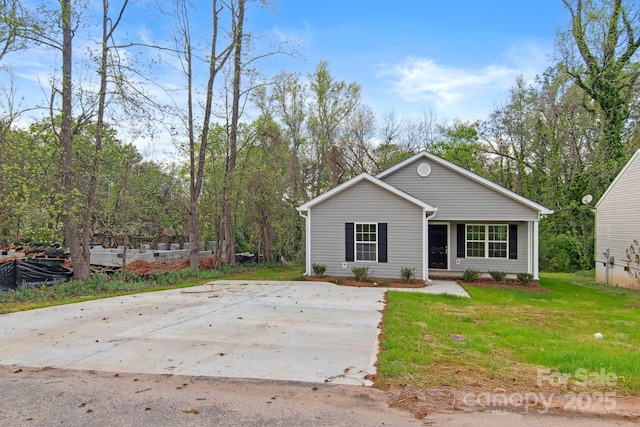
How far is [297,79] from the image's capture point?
23.5 metres

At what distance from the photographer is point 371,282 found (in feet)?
40.7

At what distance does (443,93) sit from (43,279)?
66.3ft

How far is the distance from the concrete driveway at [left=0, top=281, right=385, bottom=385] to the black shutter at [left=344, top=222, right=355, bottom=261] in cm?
369

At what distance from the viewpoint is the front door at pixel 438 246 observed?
1495cm

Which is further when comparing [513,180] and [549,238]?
[513,180]

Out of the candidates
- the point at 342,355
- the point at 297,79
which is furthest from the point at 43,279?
the point at 297,79

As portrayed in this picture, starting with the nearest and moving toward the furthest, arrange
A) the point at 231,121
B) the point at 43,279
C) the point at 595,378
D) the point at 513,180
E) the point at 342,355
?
the point at 595,378, the point at 342,355, the point at 43,279, the point at 231,121, the point at 513,180

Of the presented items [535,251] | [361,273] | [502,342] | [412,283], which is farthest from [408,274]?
[502,342]

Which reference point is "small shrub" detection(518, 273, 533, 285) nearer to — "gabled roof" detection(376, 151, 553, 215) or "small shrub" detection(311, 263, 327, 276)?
"gabled roof" detection(376, 151, 553, 215)

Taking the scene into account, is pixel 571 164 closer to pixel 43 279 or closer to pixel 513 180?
pixel 513 180

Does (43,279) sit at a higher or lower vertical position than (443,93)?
lower

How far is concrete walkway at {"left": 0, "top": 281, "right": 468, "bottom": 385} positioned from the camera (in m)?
4.53

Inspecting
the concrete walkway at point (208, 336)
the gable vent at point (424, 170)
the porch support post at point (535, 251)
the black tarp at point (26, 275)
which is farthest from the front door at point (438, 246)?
the black tarp at point (26, 275)

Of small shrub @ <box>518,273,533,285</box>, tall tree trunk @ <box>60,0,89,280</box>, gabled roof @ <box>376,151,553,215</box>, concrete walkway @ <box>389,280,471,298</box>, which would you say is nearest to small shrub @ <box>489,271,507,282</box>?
small shrub @ <box>518,273,533,285</box>
